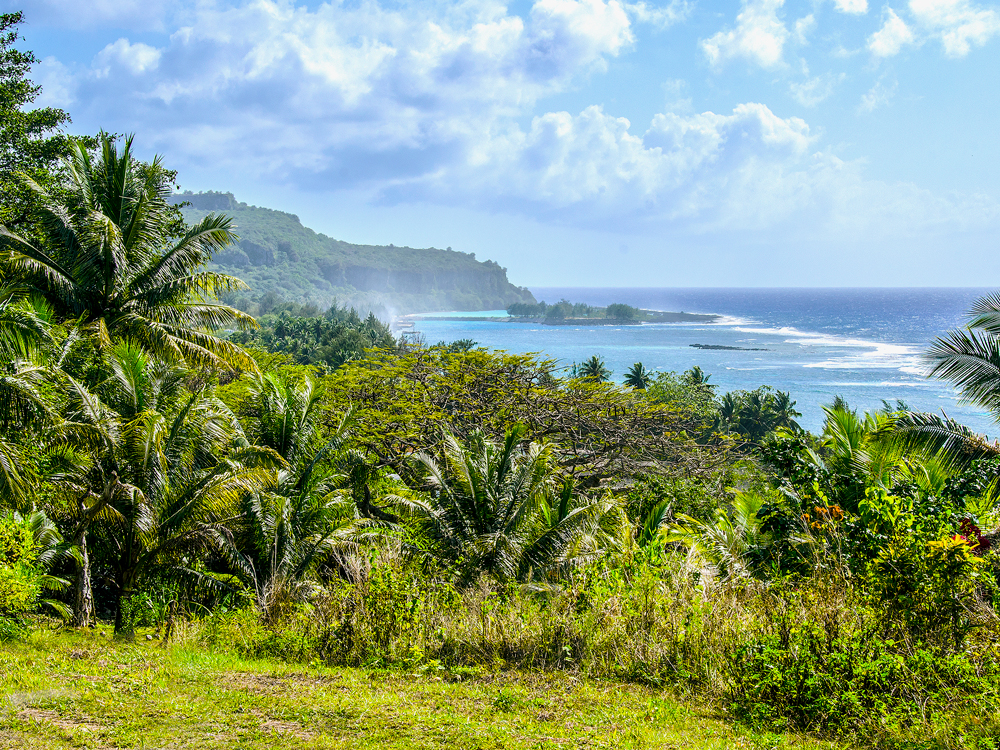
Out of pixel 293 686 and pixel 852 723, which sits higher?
pixel 852 723

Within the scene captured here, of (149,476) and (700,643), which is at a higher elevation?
(149,476)

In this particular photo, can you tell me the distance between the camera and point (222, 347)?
15836 millimetres

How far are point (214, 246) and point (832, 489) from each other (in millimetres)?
13324

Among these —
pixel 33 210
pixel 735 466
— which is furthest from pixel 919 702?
pixel 735 466

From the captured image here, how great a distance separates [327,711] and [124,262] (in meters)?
11.9

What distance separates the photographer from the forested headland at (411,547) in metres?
5.53

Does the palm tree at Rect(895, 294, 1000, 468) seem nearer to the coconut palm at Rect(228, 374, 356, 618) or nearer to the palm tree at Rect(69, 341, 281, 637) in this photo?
the coconut palm at Rect(228, 374, 356, 618)

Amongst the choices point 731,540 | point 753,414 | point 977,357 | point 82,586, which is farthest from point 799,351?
point 82,586

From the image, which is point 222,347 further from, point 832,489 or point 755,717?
point 755,717

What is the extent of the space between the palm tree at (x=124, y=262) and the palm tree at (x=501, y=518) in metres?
6.12

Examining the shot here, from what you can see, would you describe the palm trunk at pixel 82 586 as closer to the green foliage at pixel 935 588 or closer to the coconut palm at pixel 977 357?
the green foliage at pixel 935 588

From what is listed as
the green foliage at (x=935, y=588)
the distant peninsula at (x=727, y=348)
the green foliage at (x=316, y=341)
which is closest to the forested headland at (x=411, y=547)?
the green foliage at (x=935, y=588)

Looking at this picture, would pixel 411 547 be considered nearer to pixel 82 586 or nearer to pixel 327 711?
pixel 82 586

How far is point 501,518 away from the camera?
12906mm
